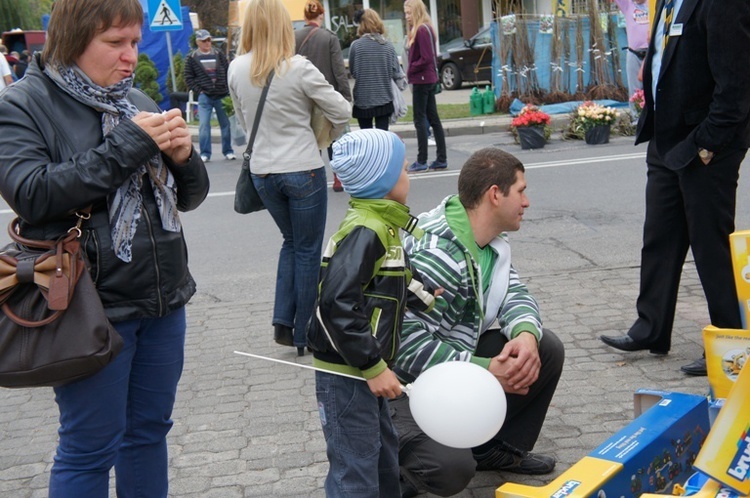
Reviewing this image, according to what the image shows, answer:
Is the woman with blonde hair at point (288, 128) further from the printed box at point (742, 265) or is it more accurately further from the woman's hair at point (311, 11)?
the woman's hair at point (311, 11)

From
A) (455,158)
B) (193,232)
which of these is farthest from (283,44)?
(455,158)

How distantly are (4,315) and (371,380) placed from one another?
107 cm

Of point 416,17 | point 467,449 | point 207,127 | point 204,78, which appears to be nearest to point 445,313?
point 467,449

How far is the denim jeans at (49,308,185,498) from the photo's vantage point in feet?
8.52

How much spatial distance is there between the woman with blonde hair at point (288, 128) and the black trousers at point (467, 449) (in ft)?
5.55

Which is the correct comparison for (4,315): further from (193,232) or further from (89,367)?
(193,232)

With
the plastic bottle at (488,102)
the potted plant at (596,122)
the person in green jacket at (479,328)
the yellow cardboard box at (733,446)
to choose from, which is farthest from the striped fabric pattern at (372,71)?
the yellow cardboard box at (733,446)

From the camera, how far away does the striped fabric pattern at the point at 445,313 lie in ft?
10.4

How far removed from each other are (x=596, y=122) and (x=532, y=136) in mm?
918

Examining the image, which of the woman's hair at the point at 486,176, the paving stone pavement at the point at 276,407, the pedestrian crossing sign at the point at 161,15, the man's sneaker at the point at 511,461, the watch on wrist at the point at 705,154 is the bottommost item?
the paving stone pavement at the point at 276,407

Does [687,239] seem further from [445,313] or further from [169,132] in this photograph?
[169,132]

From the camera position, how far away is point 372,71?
9742 millimetres

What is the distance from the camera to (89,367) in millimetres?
2457

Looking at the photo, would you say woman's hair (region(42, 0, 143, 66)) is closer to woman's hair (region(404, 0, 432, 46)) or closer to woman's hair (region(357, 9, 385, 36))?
woman's hair (region(357, 9, 385, 36))
